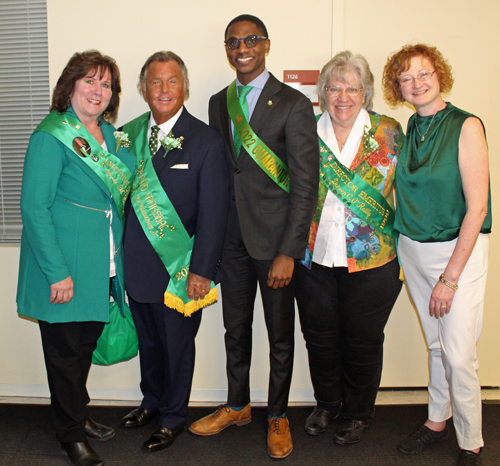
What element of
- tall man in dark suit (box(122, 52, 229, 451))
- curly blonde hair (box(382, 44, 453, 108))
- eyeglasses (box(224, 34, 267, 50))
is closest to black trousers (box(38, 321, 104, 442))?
tall man in dark suit (box(122, 52, 229, 451))

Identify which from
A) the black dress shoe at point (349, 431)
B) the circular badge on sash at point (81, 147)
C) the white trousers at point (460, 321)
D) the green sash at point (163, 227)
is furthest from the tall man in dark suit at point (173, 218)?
the white trousers at point (460, 321)

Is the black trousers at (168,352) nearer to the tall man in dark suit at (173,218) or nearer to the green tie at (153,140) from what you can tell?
the tall man in dark suit at (173,218)

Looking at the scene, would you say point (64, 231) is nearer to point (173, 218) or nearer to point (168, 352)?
point (173, 218)

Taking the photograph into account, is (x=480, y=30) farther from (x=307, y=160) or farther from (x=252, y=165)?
(x=252, y=165)

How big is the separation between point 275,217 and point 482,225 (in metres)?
0.80

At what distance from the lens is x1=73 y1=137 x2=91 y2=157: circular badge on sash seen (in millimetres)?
1623

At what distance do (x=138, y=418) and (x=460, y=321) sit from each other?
4.94ft

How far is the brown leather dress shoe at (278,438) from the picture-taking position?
72.7 inches

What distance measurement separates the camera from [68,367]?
1.74 metres

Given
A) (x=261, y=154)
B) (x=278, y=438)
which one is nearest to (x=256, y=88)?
(x=261, y=154)

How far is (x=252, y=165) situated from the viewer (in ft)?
5.70

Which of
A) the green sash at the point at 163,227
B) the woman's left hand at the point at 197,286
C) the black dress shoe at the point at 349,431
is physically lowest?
the black dress shoe at the point at 349,431

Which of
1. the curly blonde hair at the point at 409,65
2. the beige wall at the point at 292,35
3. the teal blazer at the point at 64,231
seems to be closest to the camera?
the teal blazer at the point at 64,231

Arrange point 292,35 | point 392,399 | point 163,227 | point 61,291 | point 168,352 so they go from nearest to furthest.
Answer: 1. point 61,291
2. point 163,227
3. point 168,352
4. point 292,35
5. point 392,399
